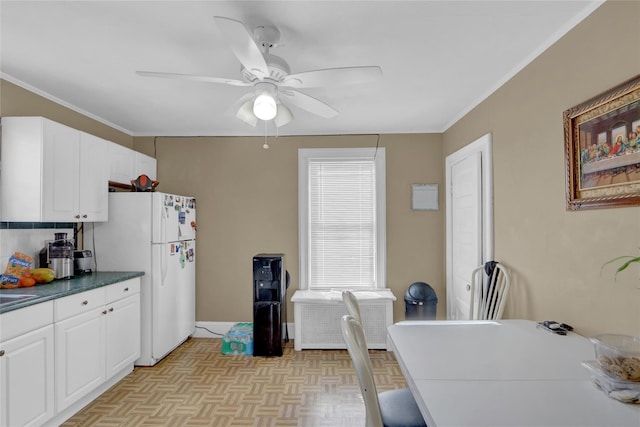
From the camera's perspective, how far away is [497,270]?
8.25 ft

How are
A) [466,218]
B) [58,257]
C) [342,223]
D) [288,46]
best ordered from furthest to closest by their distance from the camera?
1. [342,223]
2. [466,218]
3. [58,257]
4. [288,46]

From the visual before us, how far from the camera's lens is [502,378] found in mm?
1188

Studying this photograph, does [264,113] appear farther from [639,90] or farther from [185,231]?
[185,231]

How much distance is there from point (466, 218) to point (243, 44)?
8.52ft

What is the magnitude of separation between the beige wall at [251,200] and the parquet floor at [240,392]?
77 centimetres

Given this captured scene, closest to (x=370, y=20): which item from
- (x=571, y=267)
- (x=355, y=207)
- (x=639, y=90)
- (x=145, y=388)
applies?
(x=639, y=90)

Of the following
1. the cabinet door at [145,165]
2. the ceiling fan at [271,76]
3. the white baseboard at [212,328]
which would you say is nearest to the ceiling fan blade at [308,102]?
the ceiling fan at [271,76]

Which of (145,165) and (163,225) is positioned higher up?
(145,165)

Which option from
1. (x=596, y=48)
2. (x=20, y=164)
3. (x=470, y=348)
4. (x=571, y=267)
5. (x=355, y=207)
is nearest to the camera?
(x=470, y=348)

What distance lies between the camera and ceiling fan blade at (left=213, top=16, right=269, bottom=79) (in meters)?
1.35

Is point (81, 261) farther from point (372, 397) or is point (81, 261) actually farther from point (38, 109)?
point (372, 397)

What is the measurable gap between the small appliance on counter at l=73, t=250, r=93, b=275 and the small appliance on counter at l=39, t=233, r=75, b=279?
0.72 feet

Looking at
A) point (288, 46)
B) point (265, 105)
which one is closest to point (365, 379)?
point (265, 105)

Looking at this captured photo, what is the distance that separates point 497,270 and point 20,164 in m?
3.62
